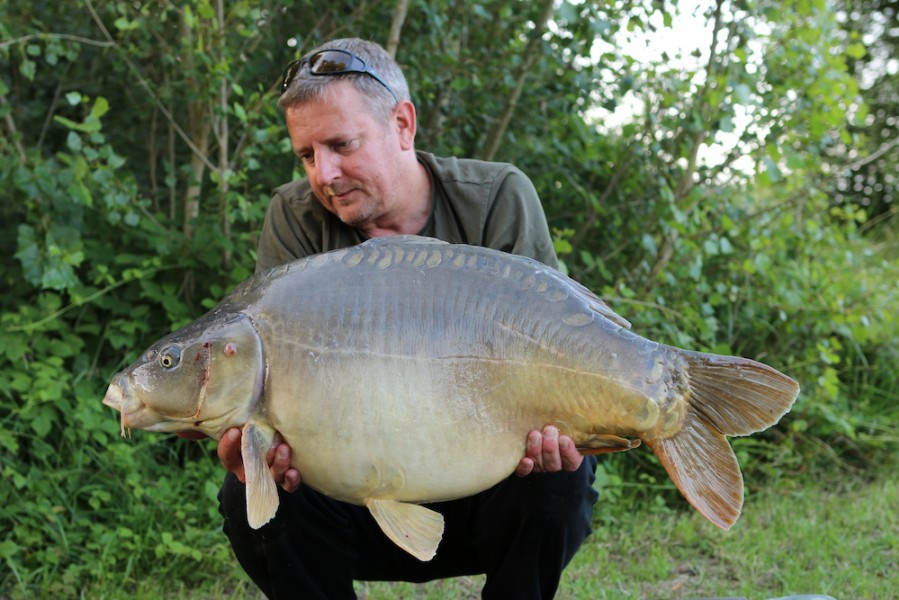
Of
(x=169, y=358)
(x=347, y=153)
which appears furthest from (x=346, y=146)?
(x=169, y=358)

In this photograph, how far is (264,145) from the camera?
2.80 m

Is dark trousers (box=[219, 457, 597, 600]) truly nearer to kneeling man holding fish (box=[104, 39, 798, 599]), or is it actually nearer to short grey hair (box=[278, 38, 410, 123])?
kneeling man holding fish (box=[104, 39, 798, 599])

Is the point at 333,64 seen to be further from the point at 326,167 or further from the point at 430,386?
the point at 430,386

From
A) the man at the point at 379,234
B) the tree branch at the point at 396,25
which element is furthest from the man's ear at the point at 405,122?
the tree branch at the point at 396,25

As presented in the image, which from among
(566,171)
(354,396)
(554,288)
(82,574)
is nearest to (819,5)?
(566,171)

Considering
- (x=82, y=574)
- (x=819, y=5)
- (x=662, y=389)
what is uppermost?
(x=819, y=5)

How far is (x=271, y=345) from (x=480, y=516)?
0.56 metres

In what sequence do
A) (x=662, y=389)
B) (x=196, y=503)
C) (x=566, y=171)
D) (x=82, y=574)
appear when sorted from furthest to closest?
(x=566, y=171), (x=196, y=503), (x=82, y=574), (x=662, y=389)

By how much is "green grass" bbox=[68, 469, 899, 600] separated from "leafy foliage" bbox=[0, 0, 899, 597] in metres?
0.13

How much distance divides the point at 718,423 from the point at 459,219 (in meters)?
0.78

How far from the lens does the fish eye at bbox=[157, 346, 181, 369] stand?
4.92 feet

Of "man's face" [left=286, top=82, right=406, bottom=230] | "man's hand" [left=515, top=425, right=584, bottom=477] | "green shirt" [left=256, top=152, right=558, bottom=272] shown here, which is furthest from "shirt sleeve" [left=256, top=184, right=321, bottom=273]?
"man's hand" [left=515, top=425, right=584, bottom=477]

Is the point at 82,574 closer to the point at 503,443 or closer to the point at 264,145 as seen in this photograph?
the point at 264,145

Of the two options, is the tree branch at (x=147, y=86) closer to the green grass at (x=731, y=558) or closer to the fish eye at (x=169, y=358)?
the green grass at (x=731, y=558)
